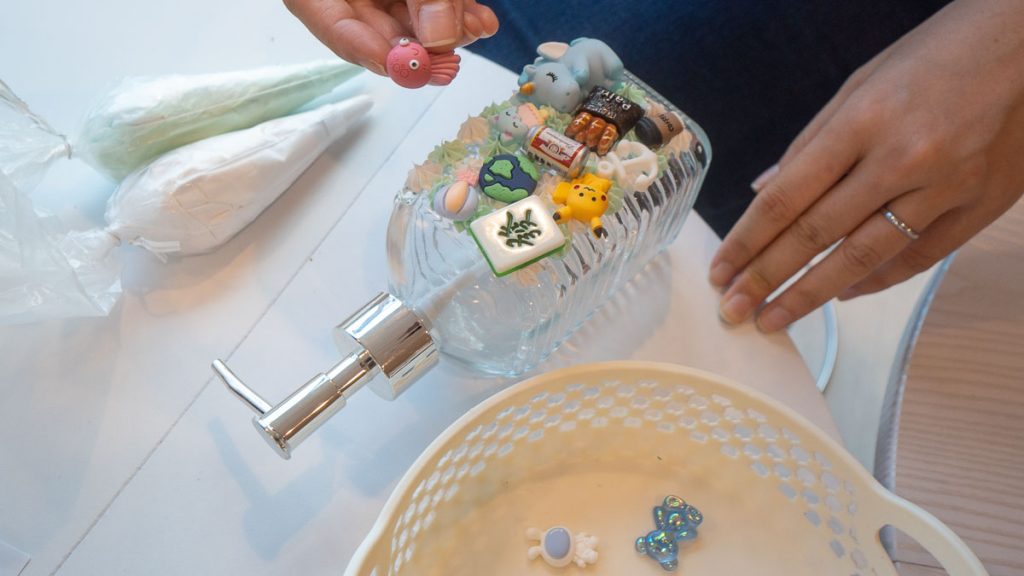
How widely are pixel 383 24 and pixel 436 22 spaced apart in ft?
0.20

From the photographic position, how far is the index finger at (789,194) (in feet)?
1.69

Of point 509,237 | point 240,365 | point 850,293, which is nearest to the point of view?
point 509,237

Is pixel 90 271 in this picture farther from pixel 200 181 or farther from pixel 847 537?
pixel 847 537

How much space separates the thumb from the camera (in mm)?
440

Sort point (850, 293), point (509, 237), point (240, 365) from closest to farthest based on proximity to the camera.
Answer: point (509, 237)
point (240, 365)
point (850, 293)

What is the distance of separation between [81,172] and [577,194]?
400 millimetres

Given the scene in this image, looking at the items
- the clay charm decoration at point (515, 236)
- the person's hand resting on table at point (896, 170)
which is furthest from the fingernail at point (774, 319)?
the clay charm decoration at point (515, 236)

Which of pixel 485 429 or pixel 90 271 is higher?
pixel 90 271

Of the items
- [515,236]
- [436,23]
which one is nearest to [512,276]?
[515,236]

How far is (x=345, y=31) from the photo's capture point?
1.50 feet

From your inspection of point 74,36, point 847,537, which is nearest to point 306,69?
point 74,36

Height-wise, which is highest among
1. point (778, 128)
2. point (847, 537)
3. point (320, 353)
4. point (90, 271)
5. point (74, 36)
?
point (74, 36)

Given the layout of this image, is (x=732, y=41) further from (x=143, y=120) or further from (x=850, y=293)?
(x=143, y=120)

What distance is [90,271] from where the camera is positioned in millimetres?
495
